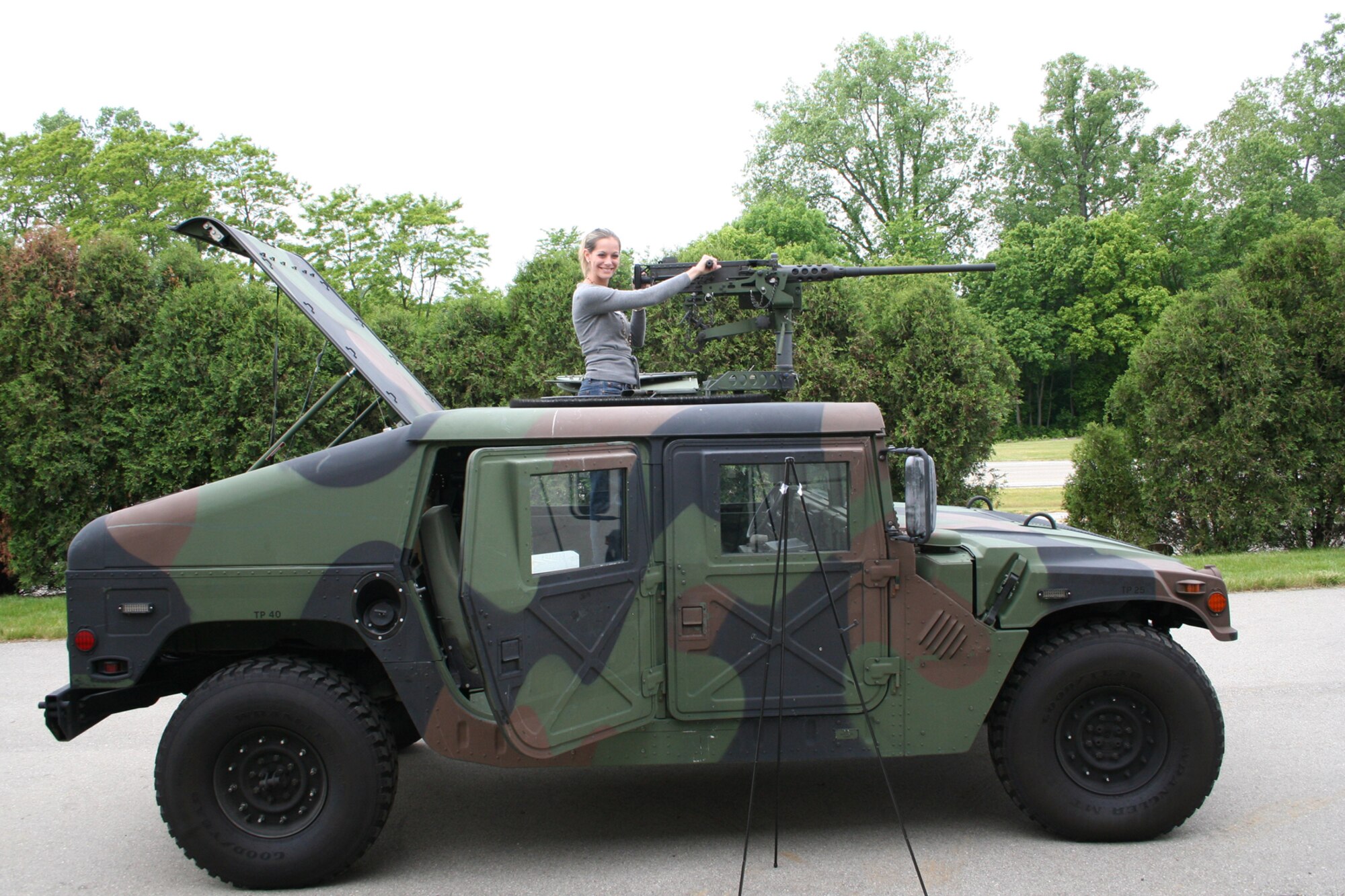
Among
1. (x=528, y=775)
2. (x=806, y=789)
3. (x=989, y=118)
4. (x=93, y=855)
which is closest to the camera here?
(x=93, y=855)

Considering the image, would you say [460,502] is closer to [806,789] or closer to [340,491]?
[340,491]

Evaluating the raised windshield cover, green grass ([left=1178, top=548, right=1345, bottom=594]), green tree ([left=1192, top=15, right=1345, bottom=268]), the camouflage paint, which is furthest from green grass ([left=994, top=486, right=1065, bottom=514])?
green tree ([left=1192, top=15, right=1345, bottom=268])

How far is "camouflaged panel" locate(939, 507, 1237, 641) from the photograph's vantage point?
439cm

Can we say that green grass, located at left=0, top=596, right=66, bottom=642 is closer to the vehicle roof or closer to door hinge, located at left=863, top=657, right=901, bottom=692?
the vehicle roof

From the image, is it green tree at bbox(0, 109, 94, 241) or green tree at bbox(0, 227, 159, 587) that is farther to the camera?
green tree at bbox(0, 109, 94, 241)

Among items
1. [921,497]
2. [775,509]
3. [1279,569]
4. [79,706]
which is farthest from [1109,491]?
[79,706]

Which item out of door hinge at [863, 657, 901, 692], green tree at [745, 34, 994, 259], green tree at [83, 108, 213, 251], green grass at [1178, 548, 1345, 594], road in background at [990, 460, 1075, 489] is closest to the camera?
door hinge at [863, 657, 901, 692]

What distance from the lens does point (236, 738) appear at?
412 cm

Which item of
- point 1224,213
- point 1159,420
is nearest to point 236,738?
point 1159,420

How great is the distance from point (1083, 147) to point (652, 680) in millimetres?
53587

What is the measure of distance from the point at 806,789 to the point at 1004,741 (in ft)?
3.88

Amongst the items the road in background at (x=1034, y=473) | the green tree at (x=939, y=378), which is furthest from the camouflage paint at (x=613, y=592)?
the road in background at (x=1034, y=473)

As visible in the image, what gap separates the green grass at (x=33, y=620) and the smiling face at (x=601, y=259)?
6131mm

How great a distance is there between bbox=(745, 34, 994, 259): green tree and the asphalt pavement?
132 feet
